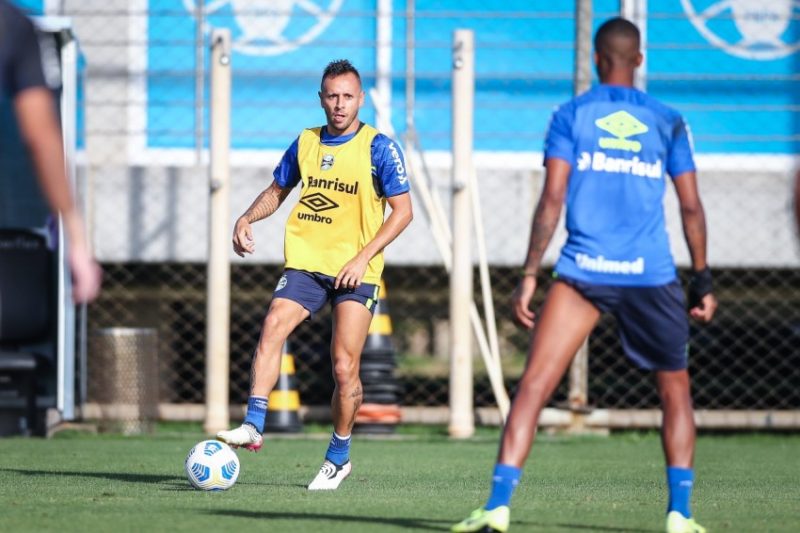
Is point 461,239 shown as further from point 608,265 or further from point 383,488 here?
point 608,265

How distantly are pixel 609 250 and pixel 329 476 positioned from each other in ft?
7.87

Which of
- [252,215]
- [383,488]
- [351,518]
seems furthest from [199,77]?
[351,518]

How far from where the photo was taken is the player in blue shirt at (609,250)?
479cm

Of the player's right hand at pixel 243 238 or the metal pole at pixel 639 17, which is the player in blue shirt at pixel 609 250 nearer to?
the player's right hand at pixel 243 238

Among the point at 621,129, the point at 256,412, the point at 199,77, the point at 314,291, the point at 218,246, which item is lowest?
the point at 256,412

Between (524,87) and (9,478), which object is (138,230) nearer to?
(524,87)

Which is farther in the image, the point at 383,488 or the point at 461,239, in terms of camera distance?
the point at 461,239

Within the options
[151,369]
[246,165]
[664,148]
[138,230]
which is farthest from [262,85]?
[664,148]

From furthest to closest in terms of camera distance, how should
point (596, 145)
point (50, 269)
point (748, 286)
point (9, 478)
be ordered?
point (748, 286), point (50, 269), point (9, 478), point (596, 145)

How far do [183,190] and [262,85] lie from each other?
120cm

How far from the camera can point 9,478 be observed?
6910 mm

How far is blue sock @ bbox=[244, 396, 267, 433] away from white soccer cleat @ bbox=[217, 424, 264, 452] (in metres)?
0.03

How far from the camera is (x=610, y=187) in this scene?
4820 mm

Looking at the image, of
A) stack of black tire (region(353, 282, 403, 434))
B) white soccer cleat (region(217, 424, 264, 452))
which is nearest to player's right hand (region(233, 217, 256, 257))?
white soccer cleat (region(217, 424, 264, 452))
